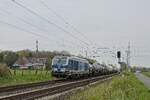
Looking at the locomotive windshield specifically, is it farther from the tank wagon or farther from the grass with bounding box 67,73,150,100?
the grass with bounding box 67,73,150,100

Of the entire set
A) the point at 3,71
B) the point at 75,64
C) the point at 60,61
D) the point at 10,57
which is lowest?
the point at 3,71

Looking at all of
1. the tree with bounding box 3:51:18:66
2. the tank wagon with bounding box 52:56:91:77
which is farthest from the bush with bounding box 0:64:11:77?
the tree with bounding box 3:51:18:66

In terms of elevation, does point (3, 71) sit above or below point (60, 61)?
below

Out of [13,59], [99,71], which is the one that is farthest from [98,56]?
[13,59]

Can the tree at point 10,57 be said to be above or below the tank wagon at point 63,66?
above

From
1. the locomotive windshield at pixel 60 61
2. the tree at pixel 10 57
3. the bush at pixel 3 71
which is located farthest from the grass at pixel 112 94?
the tree at pixel 10 57

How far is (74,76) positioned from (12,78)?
12.4 metres

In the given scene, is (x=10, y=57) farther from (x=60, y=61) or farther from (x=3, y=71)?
(x=3, y=71)

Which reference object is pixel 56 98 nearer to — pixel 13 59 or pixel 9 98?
pixel 9 98

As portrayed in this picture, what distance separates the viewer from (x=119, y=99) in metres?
13.6

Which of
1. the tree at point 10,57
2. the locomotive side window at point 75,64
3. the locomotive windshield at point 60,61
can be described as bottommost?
the locomotive side window at point 75,64

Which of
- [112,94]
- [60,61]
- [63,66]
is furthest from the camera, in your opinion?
[60,61]

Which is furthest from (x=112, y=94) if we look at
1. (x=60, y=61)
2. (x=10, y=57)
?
(x=10, y=57)

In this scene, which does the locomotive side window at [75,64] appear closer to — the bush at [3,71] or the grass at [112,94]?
the bush at [3,71]
